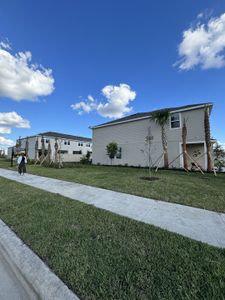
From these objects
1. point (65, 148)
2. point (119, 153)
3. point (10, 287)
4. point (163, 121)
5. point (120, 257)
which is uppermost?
point (163, 121)

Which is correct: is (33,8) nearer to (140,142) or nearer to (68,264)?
(68,264)

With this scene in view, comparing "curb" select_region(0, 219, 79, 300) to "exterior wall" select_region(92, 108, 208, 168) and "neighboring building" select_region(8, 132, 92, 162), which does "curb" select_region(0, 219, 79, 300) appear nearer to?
"exterior wall" select_region(92, 108, 208, 168)

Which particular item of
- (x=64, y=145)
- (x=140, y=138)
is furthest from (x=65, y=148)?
(x=140, y=138)

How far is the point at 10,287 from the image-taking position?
1919 mm

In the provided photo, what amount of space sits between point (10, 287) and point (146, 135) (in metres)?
16.1

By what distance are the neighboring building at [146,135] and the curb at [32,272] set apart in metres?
12.4

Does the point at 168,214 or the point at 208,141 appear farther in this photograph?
the point at 208,141

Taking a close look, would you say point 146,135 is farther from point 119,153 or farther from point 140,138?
point 119,153

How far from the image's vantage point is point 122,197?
5473 millimetres

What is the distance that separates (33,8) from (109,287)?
1223cm

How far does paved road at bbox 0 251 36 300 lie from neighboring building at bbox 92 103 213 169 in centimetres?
1280

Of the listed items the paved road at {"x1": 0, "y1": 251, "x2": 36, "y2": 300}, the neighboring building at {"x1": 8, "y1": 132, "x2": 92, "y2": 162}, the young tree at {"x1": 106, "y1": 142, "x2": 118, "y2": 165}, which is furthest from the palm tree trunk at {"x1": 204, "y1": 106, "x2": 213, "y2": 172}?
the neighboring building at {"x1": 8, "y1": 132, "x2": 92, "y2": 162}

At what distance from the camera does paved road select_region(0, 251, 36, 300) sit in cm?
178

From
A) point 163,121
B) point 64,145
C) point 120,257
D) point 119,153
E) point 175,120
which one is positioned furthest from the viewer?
point 64,145
